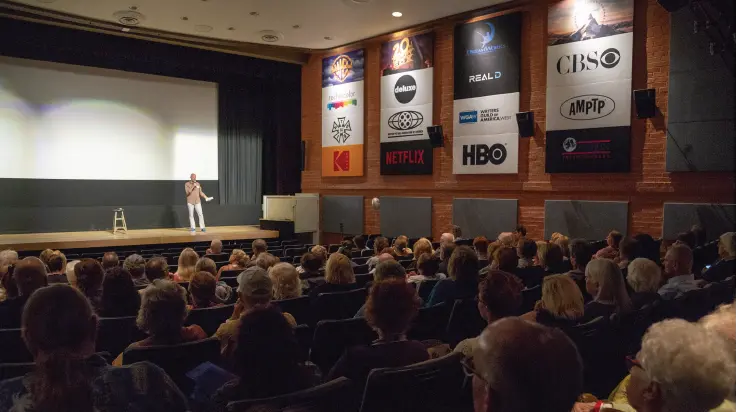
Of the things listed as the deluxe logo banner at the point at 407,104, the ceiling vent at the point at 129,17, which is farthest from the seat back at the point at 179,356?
the ceiling vent at the point at 129,17

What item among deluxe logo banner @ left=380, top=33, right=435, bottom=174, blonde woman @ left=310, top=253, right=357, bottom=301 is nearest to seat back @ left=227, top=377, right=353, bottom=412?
blonde woman @ left=310, top=253, right=357, bottom=301

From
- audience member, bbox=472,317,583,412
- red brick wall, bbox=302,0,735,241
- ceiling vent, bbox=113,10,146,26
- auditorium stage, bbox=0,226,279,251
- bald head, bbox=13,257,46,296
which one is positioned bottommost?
auditorium stage, bbox=0,226,279,251

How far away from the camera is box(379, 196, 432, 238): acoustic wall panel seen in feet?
38.0

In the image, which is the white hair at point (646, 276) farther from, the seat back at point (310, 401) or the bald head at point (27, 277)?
the bald head at point (27, 277)

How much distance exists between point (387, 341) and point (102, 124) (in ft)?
39.6

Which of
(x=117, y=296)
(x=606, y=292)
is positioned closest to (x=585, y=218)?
(x=606, y=292)

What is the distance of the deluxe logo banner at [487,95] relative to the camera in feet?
33.3

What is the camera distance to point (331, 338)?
2.94 metres

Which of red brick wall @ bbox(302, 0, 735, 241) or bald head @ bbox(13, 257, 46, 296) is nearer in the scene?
bald head @ bbox(13, 257, 46, 296)

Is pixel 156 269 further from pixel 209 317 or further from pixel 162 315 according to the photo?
pixel 162 315

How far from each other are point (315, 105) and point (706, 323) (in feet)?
43.6

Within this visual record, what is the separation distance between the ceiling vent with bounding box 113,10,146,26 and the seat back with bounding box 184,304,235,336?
890 cm

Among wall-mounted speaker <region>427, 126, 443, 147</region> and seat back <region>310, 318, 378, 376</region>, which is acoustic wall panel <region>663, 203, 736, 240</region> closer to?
wall-mounted speaker <region>427, 126, 443, 147</region>

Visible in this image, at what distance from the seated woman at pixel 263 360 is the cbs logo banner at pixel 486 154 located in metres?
8.93
